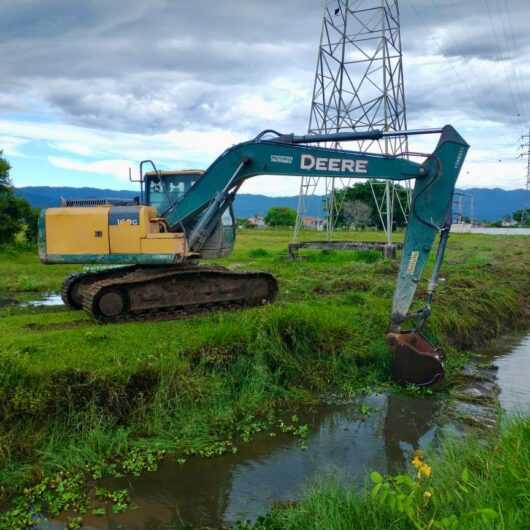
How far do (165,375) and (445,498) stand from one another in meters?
3.54

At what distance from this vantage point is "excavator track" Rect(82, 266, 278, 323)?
8.52 metres

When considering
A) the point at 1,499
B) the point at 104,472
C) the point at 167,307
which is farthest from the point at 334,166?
the point at 1,499

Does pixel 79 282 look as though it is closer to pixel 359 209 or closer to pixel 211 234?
pixel 211 234

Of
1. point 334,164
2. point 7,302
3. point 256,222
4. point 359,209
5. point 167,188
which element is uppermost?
point 334,164

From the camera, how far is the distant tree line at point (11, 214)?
68.9 ft

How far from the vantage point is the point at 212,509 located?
185 inches

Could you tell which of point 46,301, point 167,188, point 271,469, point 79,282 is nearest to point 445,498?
point 271,469

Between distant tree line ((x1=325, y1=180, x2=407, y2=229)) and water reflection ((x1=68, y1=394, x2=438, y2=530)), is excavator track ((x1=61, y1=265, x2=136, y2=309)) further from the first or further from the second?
distant tree line ((x1=325, y1=180, x2=407, y2=229))

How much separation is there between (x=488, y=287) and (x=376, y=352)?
17.9 ft

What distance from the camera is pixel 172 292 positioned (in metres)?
9.09

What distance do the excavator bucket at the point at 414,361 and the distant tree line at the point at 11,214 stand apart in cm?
1766

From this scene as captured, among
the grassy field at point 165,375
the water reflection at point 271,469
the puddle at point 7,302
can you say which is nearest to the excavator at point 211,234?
the grassy field at point 165,375

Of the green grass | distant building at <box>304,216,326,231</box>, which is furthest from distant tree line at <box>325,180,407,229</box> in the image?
the green grass

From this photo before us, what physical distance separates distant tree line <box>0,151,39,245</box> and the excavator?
13016 mm
